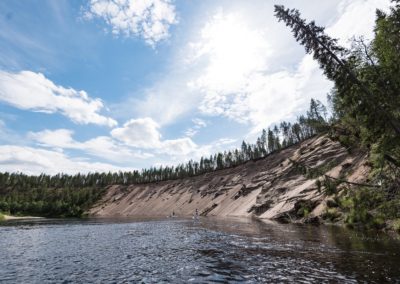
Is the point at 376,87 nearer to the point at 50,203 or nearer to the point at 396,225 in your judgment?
the point at 396,225

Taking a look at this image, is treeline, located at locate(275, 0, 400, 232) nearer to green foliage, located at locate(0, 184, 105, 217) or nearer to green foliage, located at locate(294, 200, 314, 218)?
green foliage, located at locate(294, 200, 314, 218)

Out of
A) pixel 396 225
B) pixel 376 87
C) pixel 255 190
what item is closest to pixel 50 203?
pixel 255 190

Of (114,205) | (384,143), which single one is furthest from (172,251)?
(114,205)

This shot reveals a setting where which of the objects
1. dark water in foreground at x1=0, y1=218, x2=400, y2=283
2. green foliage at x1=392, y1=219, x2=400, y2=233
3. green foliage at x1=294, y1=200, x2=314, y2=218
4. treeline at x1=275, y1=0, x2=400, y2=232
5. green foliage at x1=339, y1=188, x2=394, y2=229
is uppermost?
treeline at x1=275, y1=0, x2=400, y2=232

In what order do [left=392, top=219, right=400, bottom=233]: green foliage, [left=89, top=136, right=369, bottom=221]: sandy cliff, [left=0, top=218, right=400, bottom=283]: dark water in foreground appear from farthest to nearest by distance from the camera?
[left=89, top=136, right=369, bottom=221]: sandy cliff → [left=392, top=219, right=400, bottom=233]: green foliage → [left=0, top=218, right=400, bottom=283]: dark water in foreground

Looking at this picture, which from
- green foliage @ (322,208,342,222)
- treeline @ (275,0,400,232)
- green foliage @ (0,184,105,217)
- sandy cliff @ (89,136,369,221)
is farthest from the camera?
green foliage @ (0,184,105,217)

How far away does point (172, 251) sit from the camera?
2950 cm

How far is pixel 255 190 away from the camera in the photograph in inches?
3959

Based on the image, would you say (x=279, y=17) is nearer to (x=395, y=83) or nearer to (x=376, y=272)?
(x=395, y=83)

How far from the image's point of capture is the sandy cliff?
61741 mm

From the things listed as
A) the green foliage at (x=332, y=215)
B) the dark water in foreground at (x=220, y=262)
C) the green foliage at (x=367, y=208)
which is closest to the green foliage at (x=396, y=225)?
the green foliage at (x=367, y=208)

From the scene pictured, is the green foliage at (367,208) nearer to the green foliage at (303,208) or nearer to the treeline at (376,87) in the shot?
the treeline at (376,87)

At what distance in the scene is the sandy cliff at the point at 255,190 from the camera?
61.7 meters

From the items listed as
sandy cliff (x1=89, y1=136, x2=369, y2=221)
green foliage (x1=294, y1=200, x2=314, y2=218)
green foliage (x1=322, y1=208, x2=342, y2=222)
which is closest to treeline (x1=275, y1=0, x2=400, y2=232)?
sandy cliff (x1=89, y1=136, x2=369, y2=221)
